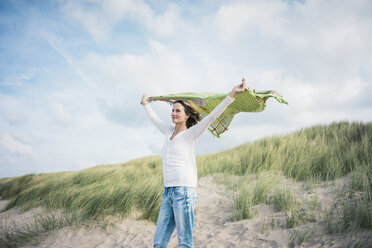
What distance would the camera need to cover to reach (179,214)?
2305 mm

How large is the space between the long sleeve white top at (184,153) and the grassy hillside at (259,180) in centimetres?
262

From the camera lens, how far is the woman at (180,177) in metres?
2.33

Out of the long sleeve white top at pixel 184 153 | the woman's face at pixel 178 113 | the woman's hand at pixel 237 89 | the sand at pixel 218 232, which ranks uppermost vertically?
the woman's hand at pixel 237 89

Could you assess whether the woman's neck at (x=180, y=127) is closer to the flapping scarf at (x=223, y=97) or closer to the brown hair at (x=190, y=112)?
the brown hair at (x=190, y=112)

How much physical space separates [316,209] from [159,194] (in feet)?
10.7

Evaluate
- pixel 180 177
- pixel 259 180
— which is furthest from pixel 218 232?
pixel 180 177

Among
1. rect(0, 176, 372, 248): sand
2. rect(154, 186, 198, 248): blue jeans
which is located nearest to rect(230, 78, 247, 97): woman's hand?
rect(154, 186, 198, 248): blue jeans

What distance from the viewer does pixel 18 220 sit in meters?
6.47

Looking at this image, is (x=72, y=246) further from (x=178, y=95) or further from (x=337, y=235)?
(x=337, y=235)

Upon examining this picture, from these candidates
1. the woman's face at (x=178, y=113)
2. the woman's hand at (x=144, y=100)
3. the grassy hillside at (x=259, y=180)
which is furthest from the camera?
the grassy hillside at (x=259, y=180)

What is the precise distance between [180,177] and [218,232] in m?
2.58

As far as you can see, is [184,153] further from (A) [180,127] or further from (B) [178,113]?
(B) [178,113]

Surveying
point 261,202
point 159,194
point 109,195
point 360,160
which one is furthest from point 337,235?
point 109,195

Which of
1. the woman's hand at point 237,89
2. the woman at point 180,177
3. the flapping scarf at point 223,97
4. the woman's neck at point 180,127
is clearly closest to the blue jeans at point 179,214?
the woman at point 180,177
